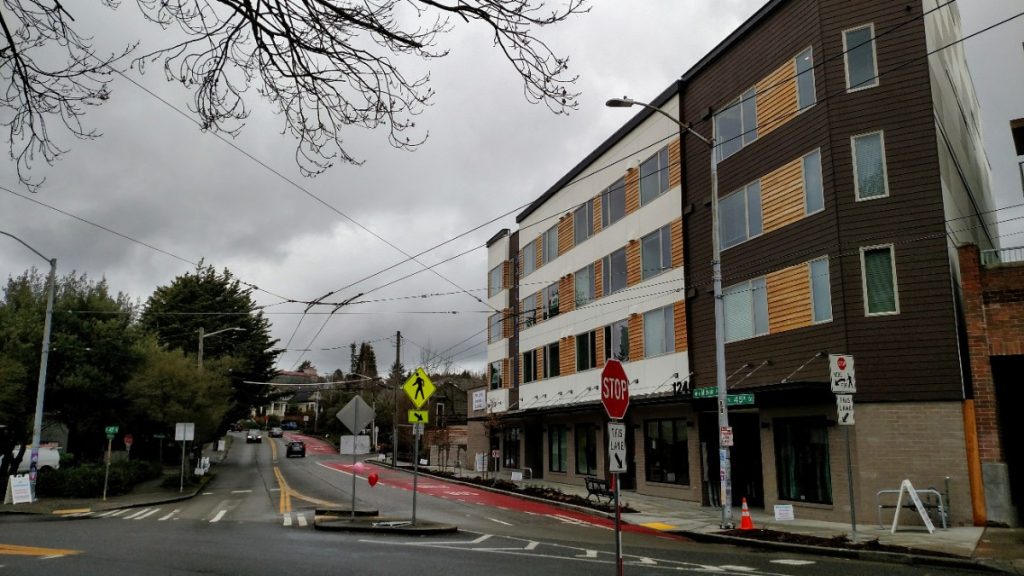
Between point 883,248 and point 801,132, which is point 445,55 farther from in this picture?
point 801,132

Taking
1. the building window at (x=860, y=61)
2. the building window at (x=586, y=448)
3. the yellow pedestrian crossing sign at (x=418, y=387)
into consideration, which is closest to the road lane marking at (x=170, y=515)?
the yellow pedestrian crossing sign at (x=418, y=387)

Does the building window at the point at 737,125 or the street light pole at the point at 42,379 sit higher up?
the building window at the point at 737,125

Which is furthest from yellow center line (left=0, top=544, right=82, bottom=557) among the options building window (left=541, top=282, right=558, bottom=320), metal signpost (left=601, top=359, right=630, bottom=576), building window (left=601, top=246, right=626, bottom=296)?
building window (left=541, top=282, right=558, bottom=320)

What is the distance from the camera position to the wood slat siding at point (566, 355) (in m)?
34.8

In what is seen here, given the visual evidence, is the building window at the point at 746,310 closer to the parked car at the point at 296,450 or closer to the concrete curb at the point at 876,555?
the concrete curb at the point at 876,555

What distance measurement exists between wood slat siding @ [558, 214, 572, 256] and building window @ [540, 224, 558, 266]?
642mm

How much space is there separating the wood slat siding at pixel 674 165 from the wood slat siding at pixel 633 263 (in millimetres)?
3264

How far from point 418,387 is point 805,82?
44.8 feet

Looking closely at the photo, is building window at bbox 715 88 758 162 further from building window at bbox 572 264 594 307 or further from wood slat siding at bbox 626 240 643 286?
building window at bbox 572 264 594 307

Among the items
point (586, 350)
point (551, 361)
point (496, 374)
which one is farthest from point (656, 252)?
point (496, 374)

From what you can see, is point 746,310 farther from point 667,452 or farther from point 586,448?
point 586,448

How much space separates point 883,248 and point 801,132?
4.21 m

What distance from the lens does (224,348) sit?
56906 mm

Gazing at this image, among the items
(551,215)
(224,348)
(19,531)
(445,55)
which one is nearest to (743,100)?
(551,215)
